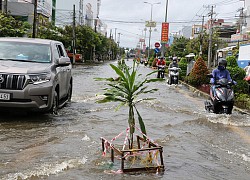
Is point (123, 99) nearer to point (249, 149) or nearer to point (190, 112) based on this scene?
point (249, 149)

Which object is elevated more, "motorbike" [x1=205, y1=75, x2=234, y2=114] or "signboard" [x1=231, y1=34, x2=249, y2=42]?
"signboard" [x1=231, y1=34, x2=249, y2=42]

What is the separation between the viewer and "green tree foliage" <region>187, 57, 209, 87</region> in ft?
60.3

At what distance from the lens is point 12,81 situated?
282 inches

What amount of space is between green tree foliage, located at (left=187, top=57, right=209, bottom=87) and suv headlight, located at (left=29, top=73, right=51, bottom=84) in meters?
11.9

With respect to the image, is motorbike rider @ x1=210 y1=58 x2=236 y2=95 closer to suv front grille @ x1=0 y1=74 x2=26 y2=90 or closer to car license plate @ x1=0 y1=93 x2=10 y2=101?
suv front grille @ x1=0 y1=74 x2=26 y2=90

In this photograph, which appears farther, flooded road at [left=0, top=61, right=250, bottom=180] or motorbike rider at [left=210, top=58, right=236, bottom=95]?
motorbike rider at [left=210, top=58, right=236, bottom=95]

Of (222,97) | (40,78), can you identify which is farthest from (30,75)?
(222,97)

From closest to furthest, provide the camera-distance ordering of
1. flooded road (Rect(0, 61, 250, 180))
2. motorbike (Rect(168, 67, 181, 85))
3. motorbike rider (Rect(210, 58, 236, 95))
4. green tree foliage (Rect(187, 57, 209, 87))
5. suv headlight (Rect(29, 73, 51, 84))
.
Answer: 1. flooded road (Rect(0, 61, 250, 180))
2. suv headlight (Rect(29, 73, 51, 84))
3. motorbike rider (Rect(210, 58, 236, 95))
4. green tree foliage (Rect(187, 57, 209, 87))
5. motorbike (Rect(168, 67, 181, 85))

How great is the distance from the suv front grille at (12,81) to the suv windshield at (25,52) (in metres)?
1.01

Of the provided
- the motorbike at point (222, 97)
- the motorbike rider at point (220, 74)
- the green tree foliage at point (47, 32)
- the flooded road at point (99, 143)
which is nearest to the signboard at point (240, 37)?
the green tree foliage at point (47, 32)

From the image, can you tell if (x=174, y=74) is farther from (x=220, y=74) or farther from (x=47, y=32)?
(x=47, y=32)

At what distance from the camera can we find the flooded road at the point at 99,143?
15.2 feet

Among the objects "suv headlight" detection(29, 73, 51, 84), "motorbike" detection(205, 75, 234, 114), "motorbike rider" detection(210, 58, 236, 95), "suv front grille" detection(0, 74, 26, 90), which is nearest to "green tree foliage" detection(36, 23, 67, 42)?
"motorbike rider" detection(210, 58, 236, 95)

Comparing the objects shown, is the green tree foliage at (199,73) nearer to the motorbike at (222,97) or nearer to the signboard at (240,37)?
the motorbike at (222,97)
